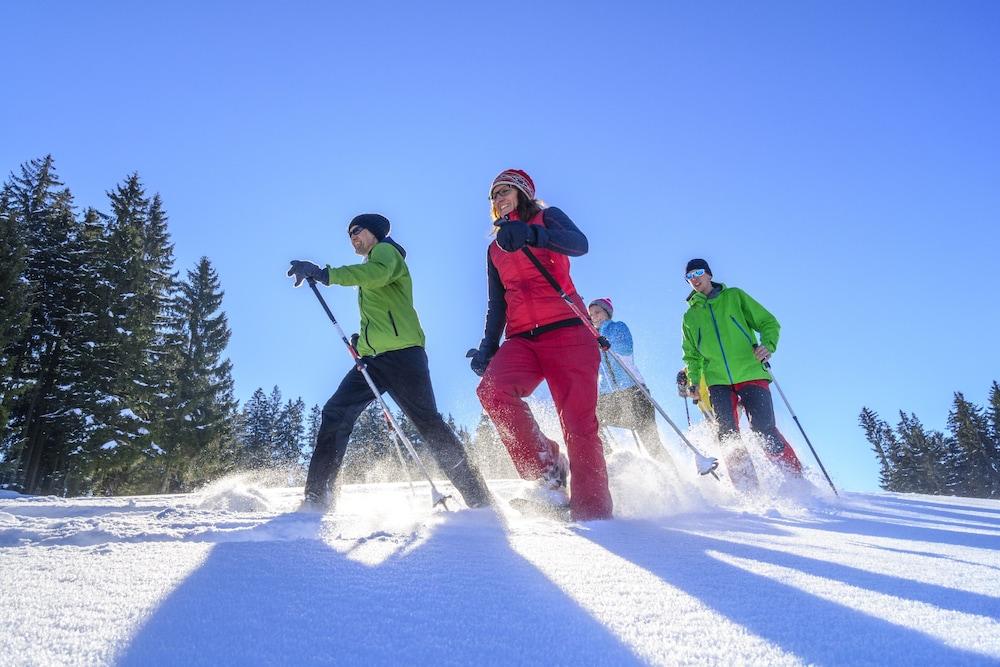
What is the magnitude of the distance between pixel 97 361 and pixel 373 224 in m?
18.3

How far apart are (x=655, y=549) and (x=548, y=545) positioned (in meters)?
0.37

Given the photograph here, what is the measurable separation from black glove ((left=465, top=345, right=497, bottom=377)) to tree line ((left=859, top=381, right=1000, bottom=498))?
51.4 meters

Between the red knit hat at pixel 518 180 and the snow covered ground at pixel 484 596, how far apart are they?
2.31 meters

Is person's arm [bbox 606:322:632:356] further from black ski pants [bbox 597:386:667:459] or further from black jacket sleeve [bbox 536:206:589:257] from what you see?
black jacket sleeve [bbox 536:206:589:257]

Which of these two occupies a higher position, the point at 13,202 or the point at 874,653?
the point at 13,202

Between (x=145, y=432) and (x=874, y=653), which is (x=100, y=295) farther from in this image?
(x=874, y=653)

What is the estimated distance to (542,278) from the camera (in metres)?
3.51

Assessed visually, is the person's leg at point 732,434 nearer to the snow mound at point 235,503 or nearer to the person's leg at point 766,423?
the person's leg at point 766,423

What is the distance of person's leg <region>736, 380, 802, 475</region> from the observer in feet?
16.1

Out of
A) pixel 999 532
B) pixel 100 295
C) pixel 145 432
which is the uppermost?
pixel 100 295

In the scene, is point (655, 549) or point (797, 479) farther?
point (797, 479)

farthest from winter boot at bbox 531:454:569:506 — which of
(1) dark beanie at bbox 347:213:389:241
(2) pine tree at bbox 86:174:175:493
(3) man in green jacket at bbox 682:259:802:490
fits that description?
(2) pine tree at bbox 86:174:175:493

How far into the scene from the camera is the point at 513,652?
0.84 m

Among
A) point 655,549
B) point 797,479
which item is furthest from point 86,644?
point 797,479
